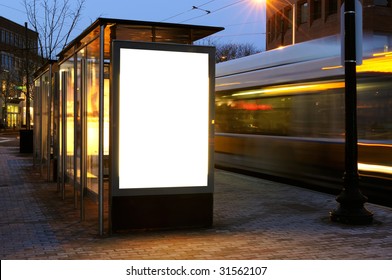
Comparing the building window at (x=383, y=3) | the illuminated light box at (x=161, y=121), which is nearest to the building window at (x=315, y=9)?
the building window at (x=383, y=3)

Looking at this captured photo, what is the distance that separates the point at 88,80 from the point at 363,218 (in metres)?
4.88

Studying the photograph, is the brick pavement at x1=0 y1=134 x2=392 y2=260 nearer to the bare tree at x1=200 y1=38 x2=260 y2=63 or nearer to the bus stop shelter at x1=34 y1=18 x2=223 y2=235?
the bus stop shelter at x1=34 y1=18 x2=223 y2=235

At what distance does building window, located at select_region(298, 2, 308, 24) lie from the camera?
149 ft

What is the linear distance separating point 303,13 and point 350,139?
4020 cm

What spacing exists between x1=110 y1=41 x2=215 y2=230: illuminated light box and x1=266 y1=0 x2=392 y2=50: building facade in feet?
92.7

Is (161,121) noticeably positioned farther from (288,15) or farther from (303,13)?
(288,15)

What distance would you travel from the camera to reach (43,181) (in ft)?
43.9

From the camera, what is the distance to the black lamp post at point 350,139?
26.6 ft

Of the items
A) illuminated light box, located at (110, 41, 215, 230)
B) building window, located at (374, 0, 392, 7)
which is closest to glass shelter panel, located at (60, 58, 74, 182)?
illuminated light box, located at (110, 41, 215, 230)

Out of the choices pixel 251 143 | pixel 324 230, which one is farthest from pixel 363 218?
pixel 251 143

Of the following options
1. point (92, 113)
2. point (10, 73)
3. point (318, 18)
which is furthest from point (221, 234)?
point (10, 73)

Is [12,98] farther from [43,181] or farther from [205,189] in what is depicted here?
[205,189]

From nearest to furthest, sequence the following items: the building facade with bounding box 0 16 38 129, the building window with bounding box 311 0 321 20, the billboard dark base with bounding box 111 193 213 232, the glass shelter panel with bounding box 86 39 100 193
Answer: the billboard dark base with bounding box 111 193 213 232
the glass shelter panel with bounding box 86 39 100 193
the building window with bounding box 311 0 321 20
the building facade with bounding box 0 16 38 129

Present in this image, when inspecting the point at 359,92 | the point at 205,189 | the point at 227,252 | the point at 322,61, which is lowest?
the point at 227,252
